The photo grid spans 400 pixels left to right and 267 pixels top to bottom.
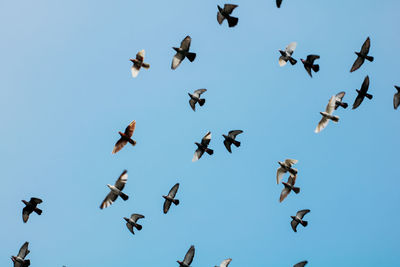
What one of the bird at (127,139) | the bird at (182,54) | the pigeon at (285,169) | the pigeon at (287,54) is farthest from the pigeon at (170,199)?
the pigeon at (287,54)

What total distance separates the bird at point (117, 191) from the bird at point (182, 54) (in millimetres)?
6124

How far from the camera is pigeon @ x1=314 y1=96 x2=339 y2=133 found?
3122 centimetres

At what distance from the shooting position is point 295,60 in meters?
31.6

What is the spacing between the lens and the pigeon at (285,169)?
3167 centimetres

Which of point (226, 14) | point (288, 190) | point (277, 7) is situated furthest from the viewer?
point (288, 190)

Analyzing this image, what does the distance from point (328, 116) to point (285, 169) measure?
11.6 ft

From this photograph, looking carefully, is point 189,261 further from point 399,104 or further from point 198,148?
point 399,104

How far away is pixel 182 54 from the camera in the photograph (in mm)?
31328

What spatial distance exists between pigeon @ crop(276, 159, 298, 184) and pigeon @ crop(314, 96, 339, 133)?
2.06 metres

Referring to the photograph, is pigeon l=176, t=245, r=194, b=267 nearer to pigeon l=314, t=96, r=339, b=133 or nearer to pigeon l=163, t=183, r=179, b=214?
pigeon l=163, t=183, r=179, b=214

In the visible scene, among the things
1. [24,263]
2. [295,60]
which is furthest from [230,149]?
[24,263]

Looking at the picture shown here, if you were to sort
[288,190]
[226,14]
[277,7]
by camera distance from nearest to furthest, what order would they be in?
[277,7] → [226,14] → [288,190]

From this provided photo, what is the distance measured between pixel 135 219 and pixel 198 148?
198 inches

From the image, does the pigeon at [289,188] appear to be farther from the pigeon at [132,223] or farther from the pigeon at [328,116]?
the pigeon at [132,223]
